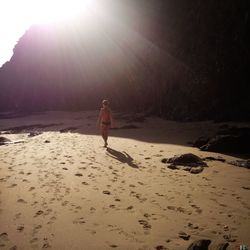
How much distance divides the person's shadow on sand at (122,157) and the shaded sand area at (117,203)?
0.13 feet

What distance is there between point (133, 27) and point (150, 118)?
11.9 metres

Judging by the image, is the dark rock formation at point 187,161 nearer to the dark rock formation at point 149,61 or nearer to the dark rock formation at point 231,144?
the dark rock formation at point 231,144

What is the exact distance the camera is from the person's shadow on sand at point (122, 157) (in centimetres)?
996

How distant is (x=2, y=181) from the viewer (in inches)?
308

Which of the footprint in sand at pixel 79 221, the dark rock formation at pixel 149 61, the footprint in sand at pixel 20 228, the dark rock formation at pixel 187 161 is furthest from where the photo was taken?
the dark rock formation at pixel 149 61

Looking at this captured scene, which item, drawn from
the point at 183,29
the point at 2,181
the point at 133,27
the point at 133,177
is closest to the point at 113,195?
the point at 133,177

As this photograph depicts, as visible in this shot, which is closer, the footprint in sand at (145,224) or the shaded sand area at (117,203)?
the shaded sand area at (117,203)

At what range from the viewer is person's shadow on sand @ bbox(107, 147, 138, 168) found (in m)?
9.96

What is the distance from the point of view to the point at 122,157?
1092cm

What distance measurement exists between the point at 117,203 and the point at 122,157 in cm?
461

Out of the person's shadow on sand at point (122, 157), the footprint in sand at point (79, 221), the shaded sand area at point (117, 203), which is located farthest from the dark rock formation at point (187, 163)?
the footprint in sand at point (79, 221)

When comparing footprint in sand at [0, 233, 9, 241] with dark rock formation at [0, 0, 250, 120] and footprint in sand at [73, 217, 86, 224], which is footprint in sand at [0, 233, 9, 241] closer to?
footprint in sand at [73, 217, 86, 224]

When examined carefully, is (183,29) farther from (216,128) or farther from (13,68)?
(13,68)

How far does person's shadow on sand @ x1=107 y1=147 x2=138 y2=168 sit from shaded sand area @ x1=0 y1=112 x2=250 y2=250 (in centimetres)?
4
